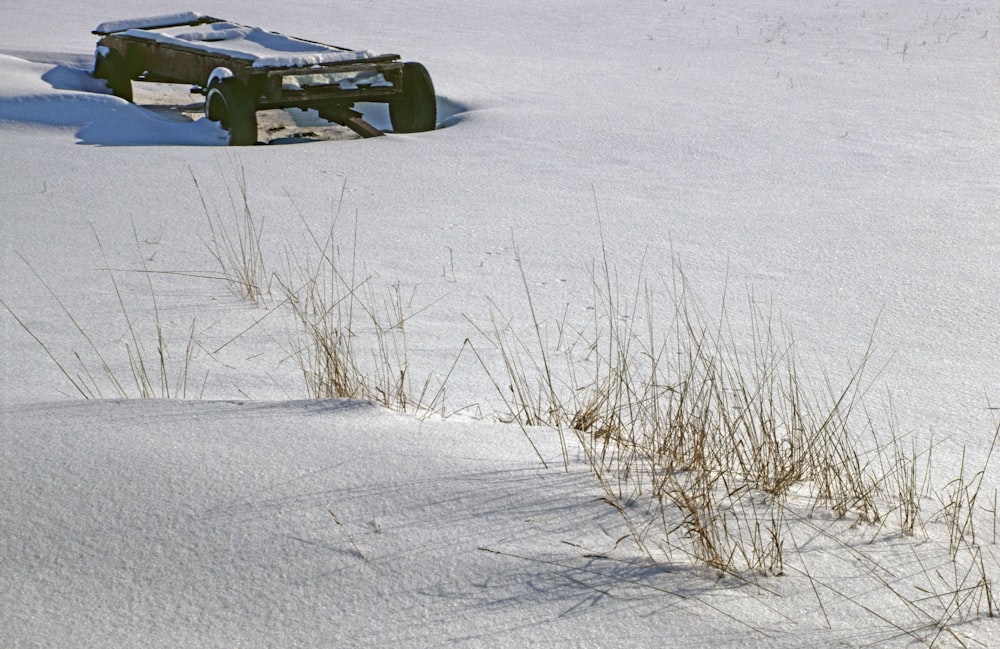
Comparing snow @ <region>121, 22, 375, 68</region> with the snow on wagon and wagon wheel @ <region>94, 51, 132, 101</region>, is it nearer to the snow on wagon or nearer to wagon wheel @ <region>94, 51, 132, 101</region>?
the snow on wagon

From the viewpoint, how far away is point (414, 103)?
6441 millimetres

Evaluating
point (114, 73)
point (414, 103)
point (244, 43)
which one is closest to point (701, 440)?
point (414, 103)

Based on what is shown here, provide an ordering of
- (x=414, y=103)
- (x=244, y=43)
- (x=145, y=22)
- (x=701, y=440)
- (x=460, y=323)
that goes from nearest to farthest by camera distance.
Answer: (x=701, y=440)
(x=460, y=323)
(x=414, y=103)
(x=244, y=43)
(x=145, y=22)

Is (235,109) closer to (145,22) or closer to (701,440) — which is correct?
(145,22)

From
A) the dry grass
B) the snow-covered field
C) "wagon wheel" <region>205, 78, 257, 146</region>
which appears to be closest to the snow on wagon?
"wagon wheel" <region>205, 78, 257, 146</region>

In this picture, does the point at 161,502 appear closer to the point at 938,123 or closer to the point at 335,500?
the point at 335,500

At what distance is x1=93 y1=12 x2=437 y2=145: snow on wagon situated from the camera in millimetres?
5797

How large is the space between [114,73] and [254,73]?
84.5 inches

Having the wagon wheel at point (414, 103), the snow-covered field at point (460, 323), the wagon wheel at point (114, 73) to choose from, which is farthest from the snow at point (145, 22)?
the wagon wheel at point (414, 103)

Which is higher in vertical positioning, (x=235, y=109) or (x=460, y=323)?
(x=235, y=109)

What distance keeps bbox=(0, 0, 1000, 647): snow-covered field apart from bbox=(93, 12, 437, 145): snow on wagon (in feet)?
0.93

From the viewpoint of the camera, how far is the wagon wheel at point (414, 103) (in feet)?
21.1

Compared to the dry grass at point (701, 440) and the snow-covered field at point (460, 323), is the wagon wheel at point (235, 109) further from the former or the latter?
the dry grass at point (701, 440)

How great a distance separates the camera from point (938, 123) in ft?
21.5
